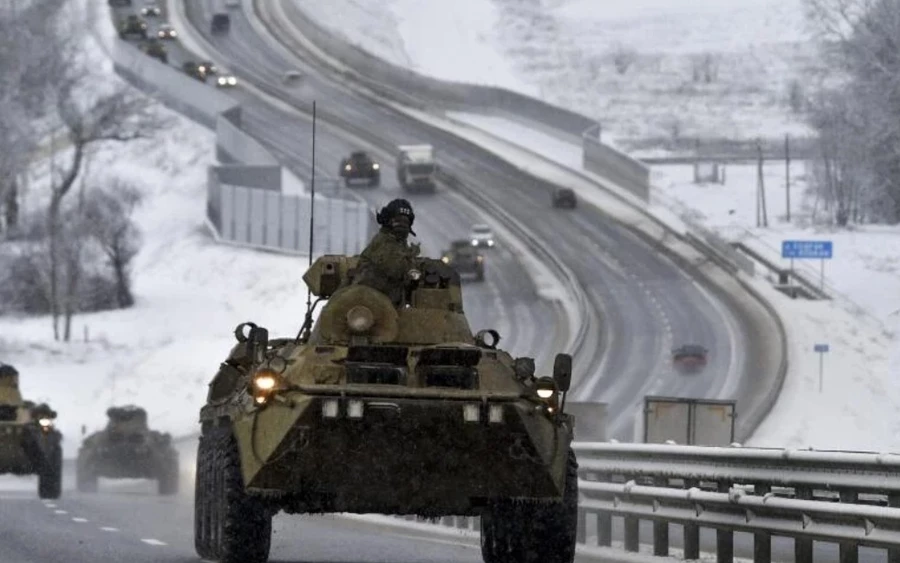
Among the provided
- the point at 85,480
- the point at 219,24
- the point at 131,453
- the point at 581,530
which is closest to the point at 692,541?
the point at 581,530

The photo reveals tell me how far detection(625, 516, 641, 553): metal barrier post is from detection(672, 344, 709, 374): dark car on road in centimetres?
4990

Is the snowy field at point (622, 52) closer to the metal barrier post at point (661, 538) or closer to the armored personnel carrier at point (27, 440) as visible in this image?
the armored personnel carrier at point (27, 440)

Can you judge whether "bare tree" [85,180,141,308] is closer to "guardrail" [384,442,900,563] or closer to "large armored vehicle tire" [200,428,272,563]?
"guardrail" [384,442,900,563]

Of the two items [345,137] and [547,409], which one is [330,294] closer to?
[547,409]

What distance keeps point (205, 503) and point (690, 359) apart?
175 feet

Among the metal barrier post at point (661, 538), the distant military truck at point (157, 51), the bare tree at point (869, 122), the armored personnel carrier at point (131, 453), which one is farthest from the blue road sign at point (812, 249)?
the metal barrier post at point (661, 538)

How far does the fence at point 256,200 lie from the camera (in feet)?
266

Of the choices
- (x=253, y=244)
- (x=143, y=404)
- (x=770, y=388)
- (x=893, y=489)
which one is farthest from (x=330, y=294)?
(x=253, y=244)

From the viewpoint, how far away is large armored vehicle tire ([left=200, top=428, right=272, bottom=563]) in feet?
53.1

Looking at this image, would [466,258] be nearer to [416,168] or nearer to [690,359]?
[416,168]

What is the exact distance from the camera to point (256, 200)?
283ft

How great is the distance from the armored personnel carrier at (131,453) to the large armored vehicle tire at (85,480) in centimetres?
3

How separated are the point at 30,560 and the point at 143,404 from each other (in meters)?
43.2

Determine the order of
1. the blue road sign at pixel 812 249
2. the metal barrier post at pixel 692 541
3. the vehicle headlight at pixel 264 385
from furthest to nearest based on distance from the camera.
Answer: the blue road sign at pixel 812 249, the metal barrier post at pixel 692 541, the vehicle headlight at pixel 264 385
